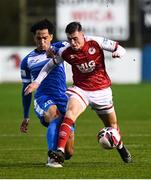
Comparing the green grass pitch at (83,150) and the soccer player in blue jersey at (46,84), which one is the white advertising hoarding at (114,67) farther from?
the soccer player in blue jersey at (46,84)

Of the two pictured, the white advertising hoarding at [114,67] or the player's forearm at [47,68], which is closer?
the player's forearm at [47,68]

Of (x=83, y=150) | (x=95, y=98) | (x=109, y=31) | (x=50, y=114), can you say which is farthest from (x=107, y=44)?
(x=109, y=31)

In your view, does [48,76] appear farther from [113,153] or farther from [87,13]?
[87,13]

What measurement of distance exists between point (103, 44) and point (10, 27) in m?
52.6

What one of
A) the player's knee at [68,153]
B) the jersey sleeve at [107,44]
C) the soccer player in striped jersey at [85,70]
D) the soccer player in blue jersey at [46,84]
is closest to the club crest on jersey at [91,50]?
the soccer player in striped jersey at [85,70]

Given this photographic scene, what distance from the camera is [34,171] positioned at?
1206 centimetres

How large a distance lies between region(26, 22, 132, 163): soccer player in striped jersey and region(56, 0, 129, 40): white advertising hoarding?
86.8 feet

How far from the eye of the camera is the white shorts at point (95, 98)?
1264cm

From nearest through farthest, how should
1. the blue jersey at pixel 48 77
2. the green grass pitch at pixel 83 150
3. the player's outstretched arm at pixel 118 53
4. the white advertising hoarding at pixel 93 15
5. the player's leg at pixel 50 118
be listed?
1. the green grass pitch at pixel 83 150
2. the player's outstretched arm at pixel 118 53
3. the player's leg at pixel 50 118
4. the blue jersey at pixel 48 77
5. the white advertising hoarding at pixel 93 15

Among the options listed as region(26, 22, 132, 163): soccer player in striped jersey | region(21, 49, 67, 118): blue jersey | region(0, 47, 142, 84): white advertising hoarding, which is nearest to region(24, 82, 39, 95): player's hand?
region(26, 22, 132, 163): soccer player in striped jersey

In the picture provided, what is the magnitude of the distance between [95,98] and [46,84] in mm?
874

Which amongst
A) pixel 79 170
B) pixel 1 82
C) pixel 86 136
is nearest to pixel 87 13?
pixel 1 82

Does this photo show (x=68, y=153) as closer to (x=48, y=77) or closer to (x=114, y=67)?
(x=48, y=77)

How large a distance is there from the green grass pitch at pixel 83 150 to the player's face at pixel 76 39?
1665mm
